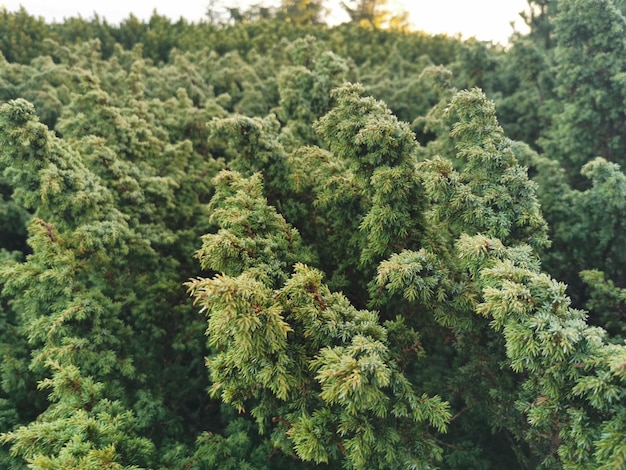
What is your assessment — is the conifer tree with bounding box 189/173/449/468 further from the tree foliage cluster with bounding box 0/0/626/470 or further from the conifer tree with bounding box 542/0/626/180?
the conifer tree with bounding box 542/0/626/180

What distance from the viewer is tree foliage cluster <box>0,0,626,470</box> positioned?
288 cm

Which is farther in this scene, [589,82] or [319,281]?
[589,82]

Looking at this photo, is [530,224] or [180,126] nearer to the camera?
[530,224]

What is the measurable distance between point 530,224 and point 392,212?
1.26 m

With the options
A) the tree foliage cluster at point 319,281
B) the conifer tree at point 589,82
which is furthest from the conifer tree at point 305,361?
the conifer tree at point 589,82

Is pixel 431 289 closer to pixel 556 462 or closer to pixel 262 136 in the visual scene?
pixel 556 462

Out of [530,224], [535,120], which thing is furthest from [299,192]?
[535,120]

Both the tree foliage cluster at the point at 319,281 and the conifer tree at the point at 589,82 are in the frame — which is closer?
the tree foliage cluster at the point at 319,281

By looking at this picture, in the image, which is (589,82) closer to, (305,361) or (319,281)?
(319,281)

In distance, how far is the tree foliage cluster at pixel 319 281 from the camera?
2879 mm

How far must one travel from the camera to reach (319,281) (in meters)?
3.30

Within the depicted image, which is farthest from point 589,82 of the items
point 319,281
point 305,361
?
point 305,361

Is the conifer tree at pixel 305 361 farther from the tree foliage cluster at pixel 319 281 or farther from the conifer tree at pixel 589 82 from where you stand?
the conifer tree at pixel 589 82

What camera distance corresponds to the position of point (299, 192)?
15.5 ft
